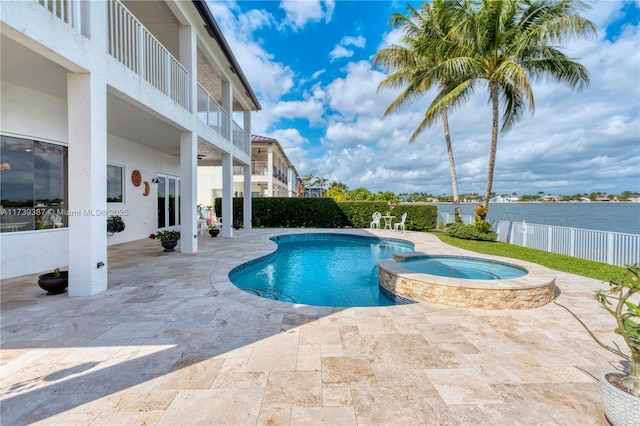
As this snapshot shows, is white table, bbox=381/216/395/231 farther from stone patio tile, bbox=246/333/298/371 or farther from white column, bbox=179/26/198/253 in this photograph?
stone patio tile, bbox=246/333/298/371

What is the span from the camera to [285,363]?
274cm

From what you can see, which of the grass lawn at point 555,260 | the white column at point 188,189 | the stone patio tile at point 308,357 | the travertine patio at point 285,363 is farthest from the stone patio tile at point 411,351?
the white column at point 188,189

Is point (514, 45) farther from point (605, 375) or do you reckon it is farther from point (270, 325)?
point (270, 325)

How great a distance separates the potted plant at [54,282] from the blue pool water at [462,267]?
690 cm

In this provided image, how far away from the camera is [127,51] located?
546cm

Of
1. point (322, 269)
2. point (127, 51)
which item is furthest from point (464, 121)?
point (127, 51)

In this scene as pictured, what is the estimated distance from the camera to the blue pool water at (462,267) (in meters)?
6.55

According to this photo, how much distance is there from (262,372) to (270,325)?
3.36ft

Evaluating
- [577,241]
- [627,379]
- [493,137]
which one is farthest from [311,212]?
[627,379]

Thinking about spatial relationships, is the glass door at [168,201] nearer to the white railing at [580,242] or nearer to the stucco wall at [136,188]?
the stucco wall at [136,188]

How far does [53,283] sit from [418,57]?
55.3 feet

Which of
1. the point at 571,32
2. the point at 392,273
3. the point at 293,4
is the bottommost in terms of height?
the point at 392,273

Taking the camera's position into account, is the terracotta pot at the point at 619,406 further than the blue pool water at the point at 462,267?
No

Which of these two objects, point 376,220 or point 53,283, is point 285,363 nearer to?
point 53,283
